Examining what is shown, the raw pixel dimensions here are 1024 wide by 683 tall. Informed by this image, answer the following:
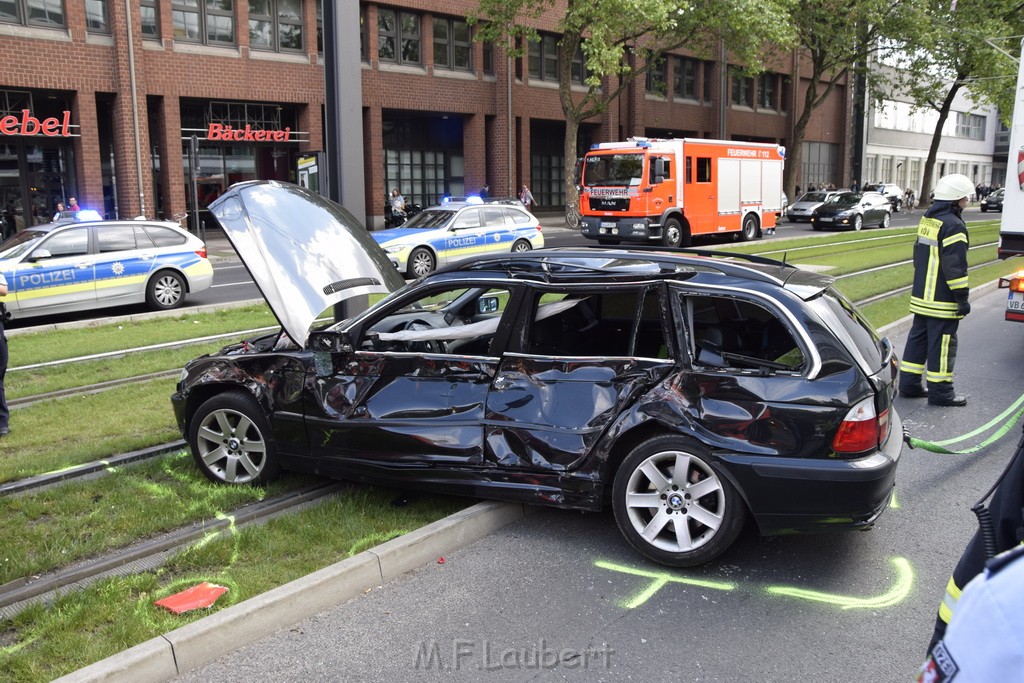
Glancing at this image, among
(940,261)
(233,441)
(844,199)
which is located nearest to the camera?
(233,441)

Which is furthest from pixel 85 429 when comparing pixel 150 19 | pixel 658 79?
pixel 658 79

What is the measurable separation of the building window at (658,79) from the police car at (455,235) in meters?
26.7

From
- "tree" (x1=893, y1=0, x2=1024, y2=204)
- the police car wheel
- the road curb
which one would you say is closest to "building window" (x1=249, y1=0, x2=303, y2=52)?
the police car wheel

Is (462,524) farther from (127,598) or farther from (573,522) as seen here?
(127,598)

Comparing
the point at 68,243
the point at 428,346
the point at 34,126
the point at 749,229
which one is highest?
the point at 34,126

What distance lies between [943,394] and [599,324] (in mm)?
3932

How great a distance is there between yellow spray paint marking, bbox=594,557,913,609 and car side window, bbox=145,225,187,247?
11798 millimetres

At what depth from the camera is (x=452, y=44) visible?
35.7 metres

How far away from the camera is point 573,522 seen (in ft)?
17.1

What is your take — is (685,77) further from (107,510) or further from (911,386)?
(107,510)

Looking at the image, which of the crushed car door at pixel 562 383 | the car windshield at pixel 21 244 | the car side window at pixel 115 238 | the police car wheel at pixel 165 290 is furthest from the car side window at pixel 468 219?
the crushed car door at pixel 562 383

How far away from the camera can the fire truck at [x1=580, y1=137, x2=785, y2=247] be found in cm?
2459

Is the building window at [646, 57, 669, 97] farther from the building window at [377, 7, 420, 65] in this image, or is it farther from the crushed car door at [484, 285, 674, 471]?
the crushed car door at [484, 285, 674, 471]

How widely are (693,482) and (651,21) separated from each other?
2656 cm
